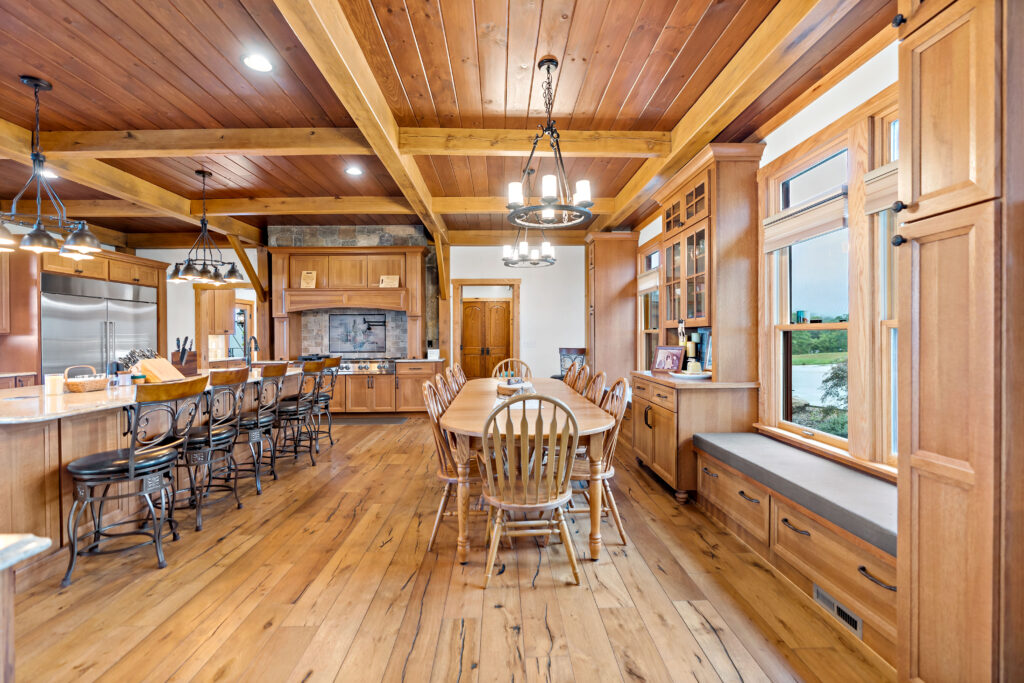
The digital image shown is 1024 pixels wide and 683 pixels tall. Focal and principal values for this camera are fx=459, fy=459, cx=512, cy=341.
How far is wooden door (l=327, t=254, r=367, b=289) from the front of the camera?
273 inches

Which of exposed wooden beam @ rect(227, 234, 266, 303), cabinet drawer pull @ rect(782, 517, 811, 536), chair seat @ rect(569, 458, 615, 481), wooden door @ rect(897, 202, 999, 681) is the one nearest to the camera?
wooden door @ rect(897, 202, 999, 681)

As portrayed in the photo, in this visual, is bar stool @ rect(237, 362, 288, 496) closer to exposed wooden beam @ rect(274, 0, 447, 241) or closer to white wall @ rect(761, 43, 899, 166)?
exposed wooden beam @ rect(274, 0, 447, 241)

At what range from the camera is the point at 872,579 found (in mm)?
1752

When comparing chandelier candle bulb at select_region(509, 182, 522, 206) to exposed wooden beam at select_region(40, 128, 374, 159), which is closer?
chandelier candle bulb at select_region(509, 182, 522, 206)

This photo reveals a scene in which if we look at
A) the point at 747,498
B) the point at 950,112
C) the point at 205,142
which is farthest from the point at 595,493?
the point at 205,142

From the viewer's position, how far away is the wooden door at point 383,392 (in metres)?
6.83

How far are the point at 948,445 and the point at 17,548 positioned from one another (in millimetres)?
2196

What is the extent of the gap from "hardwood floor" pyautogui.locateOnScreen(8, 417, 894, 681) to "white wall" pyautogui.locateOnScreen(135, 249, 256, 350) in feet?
20.5

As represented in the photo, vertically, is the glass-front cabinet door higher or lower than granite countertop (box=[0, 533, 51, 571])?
higher

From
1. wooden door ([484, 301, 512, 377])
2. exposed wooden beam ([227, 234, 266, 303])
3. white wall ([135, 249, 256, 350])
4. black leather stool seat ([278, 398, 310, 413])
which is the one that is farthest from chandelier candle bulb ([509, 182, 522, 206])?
white wall ([135, 249, 256, 350])

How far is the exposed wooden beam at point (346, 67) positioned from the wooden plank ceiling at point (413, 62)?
7cm

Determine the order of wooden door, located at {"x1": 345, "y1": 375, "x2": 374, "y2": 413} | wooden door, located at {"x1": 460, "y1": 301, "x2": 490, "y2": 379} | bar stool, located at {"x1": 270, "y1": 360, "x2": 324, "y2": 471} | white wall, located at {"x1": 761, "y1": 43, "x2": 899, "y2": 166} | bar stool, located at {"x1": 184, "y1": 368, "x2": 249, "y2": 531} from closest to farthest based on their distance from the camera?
1. white wall, located at {"x1": 761, "y1": 43, "x2": 899, "y2": 166}
2. bar stool, located at {"x1": 184, "y1": 368, "x2": 249, "y2": 531}
3. bar stool, located at {"x1": 270, "y1": 360, "x2": 324, "y2": 471}
4. wooden door, located at {"x1": 345, "y1": 375, "x2": 374, "y2": 413}
5. wooden door, located at {"x1": 460, "y1": 301, "x2": 490, "y2": 379}

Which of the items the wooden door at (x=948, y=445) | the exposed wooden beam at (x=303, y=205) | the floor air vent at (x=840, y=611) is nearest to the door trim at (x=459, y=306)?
the exposed wooden beam at (x=303, y=205)

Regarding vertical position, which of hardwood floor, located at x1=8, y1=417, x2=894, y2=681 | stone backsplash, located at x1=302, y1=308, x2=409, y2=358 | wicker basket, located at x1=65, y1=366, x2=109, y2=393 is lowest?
hardwood floor, located at x1=8, y1=417, x2=894, y2=681
